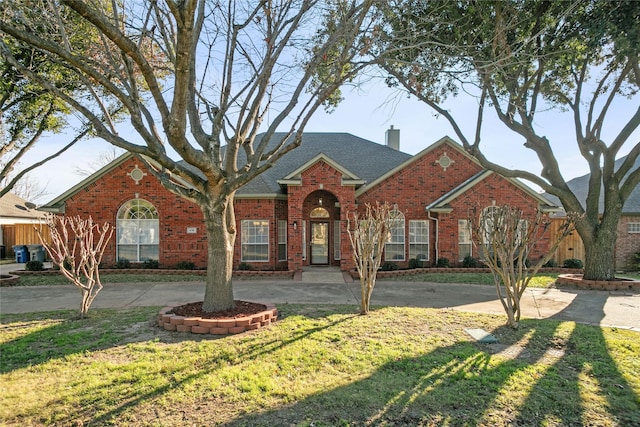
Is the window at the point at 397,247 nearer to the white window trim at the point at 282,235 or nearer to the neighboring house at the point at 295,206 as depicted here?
the neighboring house at the point at 295,206

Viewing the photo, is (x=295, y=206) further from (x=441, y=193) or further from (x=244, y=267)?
(x=441, y=193)

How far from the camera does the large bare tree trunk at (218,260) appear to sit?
6.96 meters

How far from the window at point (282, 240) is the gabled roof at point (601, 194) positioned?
53.4 ft

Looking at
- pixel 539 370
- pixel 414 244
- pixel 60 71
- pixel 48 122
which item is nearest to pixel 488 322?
pixel 539 370

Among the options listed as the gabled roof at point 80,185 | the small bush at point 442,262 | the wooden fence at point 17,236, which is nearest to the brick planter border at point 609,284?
the small bush at point 442,262

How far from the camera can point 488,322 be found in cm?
712

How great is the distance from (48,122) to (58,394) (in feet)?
48.6

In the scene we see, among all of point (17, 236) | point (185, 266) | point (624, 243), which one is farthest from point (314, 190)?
point (17, 236)

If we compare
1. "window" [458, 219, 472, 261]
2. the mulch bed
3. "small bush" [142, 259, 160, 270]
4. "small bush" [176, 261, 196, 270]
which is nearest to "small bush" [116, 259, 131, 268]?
"small bush" [142, 259, 160, 270]

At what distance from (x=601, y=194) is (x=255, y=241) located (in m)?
20.1

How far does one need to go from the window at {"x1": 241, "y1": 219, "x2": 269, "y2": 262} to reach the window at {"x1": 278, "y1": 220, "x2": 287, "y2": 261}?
0.57 metres

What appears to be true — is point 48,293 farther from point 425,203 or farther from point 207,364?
point 425,203

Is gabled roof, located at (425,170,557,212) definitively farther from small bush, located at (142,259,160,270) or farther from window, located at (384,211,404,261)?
small bush, located at (142,259,160,270)

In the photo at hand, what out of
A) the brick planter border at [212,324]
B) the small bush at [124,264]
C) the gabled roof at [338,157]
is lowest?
the brick planter border at [212,324]
